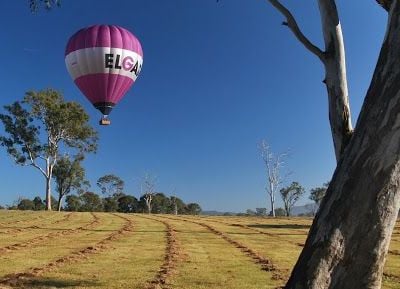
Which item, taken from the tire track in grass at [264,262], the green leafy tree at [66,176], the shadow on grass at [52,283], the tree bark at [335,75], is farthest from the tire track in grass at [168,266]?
the green leafy tree at [66,176]

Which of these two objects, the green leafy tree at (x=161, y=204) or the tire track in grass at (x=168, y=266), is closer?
the tire track in grass at (x=168, y=266)

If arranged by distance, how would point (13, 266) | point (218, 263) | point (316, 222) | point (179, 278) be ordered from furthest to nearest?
point (218, 263) → point (13, 266) → point (179, 278) → point (316, 222)

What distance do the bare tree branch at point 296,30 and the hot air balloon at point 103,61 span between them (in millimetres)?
19082

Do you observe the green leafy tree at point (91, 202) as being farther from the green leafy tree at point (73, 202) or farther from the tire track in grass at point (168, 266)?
the tire track in grass at point (168, 266)

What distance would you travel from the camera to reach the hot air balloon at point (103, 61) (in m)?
26.1

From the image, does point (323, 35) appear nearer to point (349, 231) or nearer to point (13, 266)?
point (349, 231)

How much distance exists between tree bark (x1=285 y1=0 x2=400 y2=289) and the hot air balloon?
2190cm

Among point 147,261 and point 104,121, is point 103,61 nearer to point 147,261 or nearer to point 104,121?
point 104,121

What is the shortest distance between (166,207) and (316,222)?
4302 inches

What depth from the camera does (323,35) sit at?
7273mm

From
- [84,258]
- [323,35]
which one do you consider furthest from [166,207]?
[323,35]

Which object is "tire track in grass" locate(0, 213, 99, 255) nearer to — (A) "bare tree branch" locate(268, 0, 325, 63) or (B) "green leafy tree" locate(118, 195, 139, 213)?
(A) "bare tree branch" locate(268, 0, 325, 63)

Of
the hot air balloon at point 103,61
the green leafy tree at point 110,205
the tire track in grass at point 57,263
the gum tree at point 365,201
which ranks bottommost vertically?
the tire track in grass at point 57,263

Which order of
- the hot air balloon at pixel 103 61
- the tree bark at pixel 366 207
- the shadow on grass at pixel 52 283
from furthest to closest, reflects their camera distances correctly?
the hot air balloon at pixel 103 61
the shadow on grass at pixel 52 283
the tree bark at pixel 366 207
